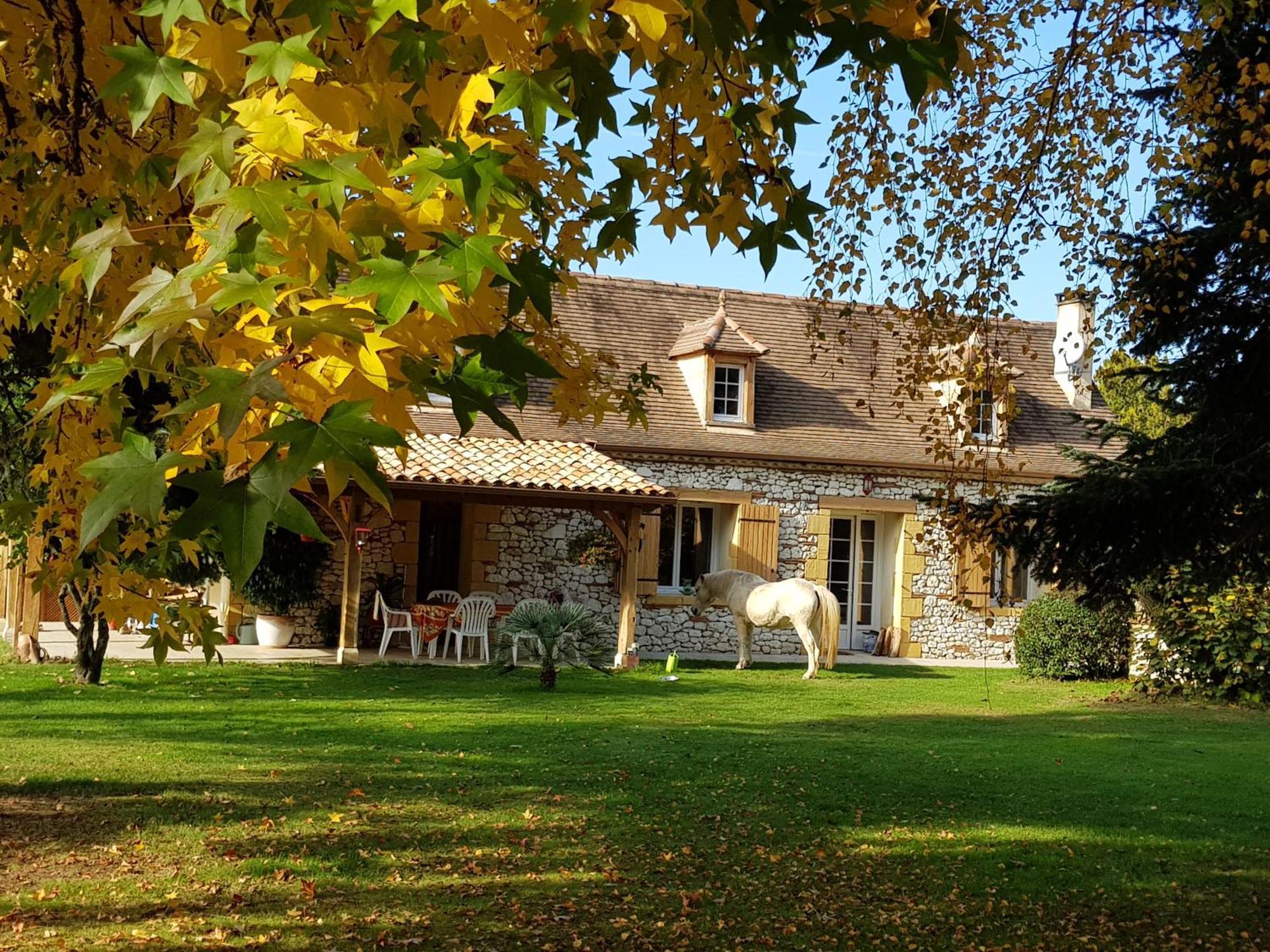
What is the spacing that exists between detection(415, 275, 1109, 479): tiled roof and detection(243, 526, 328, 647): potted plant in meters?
2.30

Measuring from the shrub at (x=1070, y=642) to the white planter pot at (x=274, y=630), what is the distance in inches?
381

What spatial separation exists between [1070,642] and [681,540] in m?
5.34

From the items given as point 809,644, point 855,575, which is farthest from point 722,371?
point 809,644

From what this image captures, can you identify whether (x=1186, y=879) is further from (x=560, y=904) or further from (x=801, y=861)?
(x=560, y=904)

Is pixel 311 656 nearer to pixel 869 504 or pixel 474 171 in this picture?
pixel 869 504

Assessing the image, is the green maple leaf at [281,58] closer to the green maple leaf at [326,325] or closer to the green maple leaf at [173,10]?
the green maple leaf at [173,10]

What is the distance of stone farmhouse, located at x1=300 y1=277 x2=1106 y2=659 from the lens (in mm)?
16375

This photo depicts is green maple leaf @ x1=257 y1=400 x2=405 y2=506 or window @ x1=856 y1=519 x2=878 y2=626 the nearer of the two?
green maple leaf @ x1=257 y1=400 x2=405 y2=506

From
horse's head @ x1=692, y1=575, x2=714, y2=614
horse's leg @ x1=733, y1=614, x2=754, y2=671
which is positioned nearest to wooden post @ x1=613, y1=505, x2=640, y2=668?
horse's head @ x1=692, y1=575, x2=714, y2=614

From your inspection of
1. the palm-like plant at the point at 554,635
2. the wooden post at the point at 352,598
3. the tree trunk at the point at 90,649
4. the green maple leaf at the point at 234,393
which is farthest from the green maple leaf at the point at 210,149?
the wooden post at the point at 352,598

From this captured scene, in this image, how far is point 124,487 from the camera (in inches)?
56.7

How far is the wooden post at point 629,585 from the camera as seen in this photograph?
15.2 meters

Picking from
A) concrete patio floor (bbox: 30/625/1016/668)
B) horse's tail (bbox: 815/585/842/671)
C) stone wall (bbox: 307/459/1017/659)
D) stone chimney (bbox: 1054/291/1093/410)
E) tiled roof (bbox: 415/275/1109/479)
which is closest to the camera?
concrete patio floor (bbox: 30/625/1016/668)

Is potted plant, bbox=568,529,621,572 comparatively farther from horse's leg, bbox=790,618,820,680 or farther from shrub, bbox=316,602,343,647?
shrub, bbox=316,602,343,647
